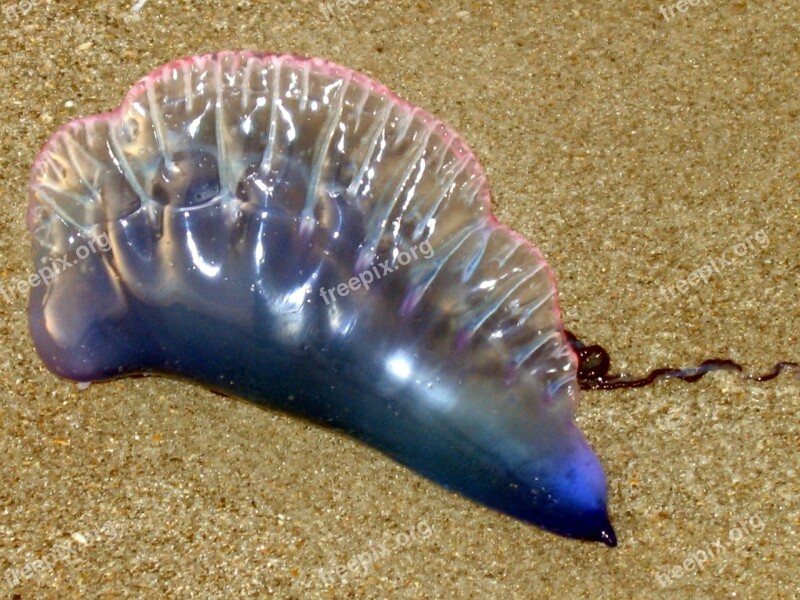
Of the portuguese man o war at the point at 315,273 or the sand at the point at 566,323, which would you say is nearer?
the portuguese man o war at the point at 315,273

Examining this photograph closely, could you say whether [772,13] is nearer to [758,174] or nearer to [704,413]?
→ [758,174]

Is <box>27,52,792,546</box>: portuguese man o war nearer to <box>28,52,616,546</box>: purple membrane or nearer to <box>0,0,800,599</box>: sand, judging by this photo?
<box>28,52,616,546</box>: purple membrane

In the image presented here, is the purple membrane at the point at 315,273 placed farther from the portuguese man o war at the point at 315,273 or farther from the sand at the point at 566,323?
the sand at the point at 566,323

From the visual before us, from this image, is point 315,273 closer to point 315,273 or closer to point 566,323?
point 315,273

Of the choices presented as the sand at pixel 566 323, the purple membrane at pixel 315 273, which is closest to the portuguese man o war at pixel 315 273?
the purple membrane at pixel 315 273

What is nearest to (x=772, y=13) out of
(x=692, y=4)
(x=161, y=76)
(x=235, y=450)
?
(x=692, y=4)

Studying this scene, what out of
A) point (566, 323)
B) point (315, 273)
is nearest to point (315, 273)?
point (315, 273)

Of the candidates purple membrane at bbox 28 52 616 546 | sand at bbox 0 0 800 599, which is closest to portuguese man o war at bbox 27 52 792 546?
purple membrane at bbox 28 52 616 546
